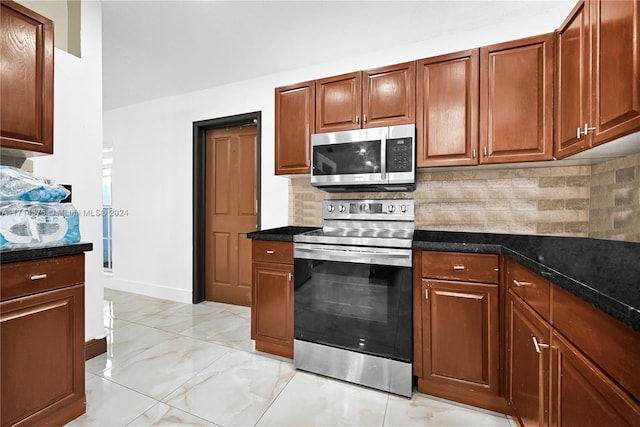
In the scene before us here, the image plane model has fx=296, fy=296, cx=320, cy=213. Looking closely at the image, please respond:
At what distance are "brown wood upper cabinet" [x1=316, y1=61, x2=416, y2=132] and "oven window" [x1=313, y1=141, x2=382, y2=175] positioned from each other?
187mm

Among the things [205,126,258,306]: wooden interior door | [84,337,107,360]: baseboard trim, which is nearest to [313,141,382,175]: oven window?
[205,126,258,306]: wooden interior door

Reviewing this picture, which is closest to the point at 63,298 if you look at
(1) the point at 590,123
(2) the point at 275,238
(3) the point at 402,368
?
(2) the point at 275,238

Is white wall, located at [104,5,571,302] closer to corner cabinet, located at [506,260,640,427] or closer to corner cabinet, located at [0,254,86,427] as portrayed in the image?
corner cabinet, located at [0,254,86,427]

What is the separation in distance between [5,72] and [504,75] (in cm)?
285

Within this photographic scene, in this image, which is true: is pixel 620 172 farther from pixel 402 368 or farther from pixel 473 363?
pixel 402 368

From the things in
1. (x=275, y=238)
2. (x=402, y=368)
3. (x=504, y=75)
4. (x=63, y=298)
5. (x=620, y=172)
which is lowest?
(x=402, y=368)

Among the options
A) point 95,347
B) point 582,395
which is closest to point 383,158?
point 582,395

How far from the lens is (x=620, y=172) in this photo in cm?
168

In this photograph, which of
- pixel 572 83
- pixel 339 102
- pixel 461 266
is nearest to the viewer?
pixel 572 83

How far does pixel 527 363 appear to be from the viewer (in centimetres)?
129

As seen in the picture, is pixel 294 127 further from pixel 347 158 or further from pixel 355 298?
pixel 355 298

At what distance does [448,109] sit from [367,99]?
0.59 meters

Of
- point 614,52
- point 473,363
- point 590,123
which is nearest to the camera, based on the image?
point 614,52

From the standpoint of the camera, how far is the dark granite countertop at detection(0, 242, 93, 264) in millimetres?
1280
